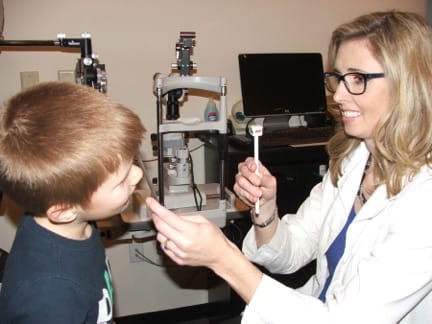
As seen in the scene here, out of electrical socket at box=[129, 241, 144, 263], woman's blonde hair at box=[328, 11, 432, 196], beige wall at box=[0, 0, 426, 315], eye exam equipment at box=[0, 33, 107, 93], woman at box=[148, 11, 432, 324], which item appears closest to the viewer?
woman at box=[148, 11, 432, 324]

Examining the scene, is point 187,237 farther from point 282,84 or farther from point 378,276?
point 282,84

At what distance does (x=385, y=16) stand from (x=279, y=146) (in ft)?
3.02

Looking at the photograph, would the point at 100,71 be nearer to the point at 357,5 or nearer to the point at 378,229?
the point at 378,229

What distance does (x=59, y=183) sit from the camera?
816mm

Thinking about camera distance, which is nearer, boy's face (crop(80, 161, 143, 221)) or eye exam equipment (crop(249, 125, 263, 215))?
boy's face (crop(80, 161, 143, 221))

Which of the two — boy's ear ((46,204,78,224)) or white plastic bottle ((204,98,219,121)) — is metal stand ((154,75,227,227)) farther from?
boy's ear ((46,204,78,224))

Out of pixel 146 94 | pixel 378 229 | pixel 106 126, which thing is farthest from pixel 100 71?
pixel 378 229

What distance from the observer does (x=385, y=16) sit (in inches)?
44.3

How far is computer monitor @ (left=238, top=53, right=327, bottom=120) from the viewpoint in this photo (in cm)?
212

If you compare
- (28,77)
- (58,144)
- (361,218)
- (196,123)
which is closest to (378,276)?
(361,218)

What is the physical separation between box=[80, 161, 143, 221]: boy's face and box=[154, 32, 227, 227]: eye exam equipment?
0.63 meters

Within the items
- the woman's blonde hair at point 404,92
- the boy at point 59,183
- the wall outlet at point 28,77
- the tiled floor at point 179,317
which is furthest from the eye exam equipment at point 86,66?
the tiled floor at point 179,317

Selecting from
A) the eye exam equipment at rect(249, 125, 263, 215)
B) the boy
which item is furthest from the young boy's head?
the eye exam equipment at rect(249, 125, 263, 215)

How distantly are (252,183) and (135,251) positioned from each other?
1.38 meters
